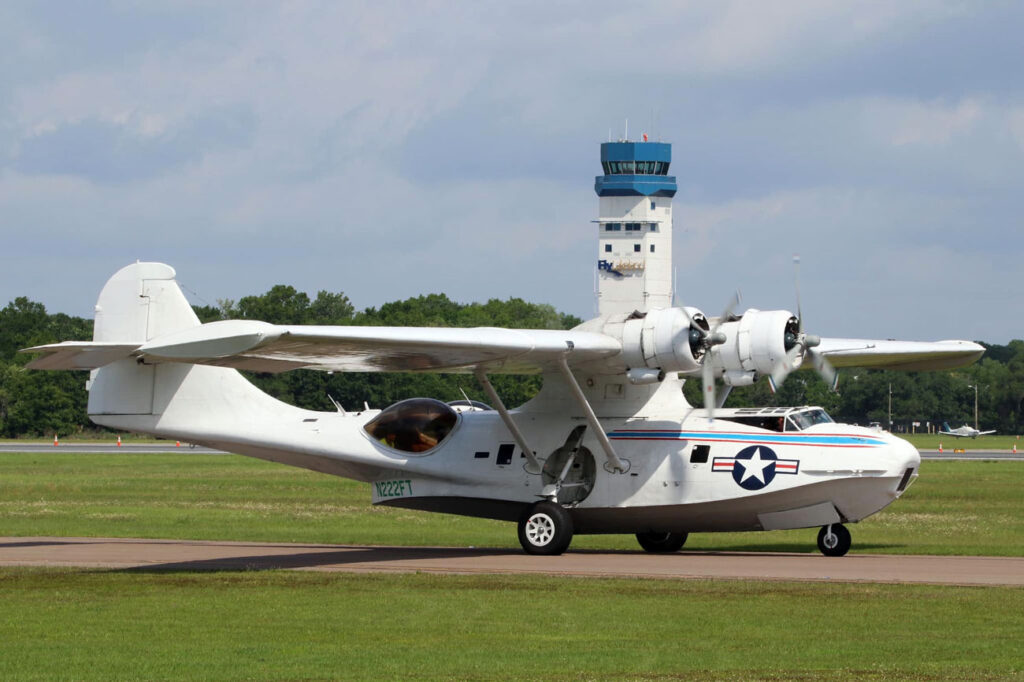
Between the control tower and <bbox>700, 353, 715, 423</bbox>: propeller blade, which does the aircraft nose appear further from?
the control tower

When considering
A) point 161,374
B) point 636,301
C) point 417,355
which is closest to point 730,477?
point 417,355

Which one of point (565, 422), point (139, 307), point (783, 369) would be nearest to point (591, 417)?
point (565, 422)

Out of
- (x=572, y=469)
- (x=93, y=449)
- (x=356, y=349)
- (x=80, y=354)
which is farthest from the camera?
(x=93, y=449)

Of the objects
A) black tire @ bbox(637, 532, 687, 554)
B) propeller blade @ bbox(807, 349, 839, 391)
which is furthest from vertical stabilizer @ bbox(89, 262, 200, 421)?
propeller blade @ bbox(807, 349, 839, 391)

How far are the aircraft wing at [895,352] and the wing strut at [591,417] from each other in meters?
4.16

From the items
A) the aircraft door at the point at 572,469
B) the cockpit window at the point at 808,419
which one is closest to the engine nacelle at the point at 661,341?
the cockpit window at the point at 808,419

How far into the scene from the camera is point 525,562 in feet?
71.6

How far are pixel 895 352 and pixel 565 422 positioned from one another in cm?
597

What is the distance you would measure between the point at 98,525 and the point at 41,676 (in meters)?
18.4

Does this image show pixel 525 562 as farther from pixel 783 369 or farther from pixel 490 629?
pixel 490 629

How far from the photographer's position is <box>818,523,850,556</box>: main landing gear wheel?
22516mm

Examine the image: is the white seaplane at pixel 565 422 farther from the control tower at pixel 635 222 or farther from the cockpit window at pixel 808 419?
the control tower at pixel 635 222

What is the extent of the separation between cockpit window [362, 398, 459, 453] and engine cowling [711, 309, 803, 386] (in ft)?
16.8

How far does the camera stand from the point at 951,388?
441 feet
